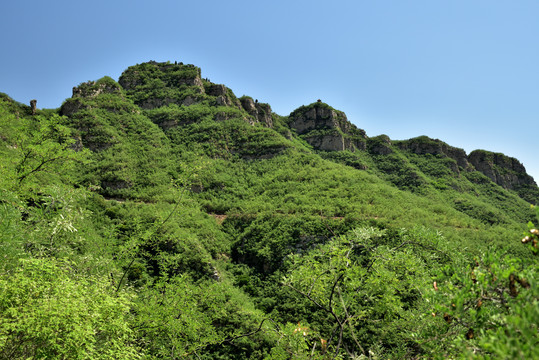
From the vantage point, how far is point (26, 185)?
866 cm

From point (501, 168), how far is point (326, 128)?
6750 centimetres

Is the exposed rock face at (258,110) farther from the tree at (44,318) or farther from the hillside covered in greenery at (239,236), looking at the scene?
the tree at (44,318)

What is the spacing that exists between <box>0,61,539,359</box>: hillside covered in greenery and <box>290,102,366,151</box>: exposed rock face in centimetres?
73

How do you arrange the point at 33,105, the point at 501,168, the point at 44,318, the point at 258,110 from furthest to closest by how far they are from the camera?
1. the point at 501,168
2. the point at 258,110
3. the point at 33,105
4. the point at 44,318

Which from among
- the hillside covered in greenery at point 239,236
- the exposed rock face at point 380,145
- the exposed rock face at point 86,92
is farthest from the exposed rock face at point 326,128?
the exposed rock face at point 86,92

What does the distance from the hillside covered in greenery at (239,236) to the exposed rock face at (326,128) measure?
729 mm

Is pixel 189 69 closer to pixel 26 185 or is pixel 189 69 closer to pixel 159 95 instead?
pixel 159 95

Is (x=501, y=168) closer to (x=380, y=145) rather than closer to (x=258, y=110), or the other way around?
(x=380, y=145)

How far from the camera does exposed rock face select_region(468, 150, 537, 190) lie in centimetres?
8750

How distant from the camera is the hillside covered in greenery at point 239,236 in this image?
4.30 m

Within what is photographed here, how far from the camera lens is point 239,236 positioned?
32969 mm

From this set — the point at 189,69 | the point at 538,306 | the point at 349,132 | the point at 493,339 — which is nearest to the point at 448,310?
the point at 493,339

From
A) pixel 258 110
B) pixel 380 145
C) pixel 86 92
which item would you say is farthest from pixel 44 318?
pixel 380 145

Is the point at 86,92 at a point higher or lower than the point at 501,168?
lower
